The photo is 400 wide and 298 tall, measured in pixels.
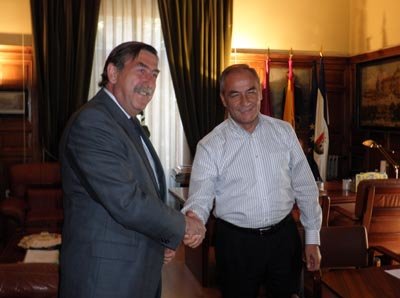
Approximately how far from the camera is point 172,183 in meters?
6.27

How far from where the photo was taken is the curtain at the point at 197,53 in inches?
237

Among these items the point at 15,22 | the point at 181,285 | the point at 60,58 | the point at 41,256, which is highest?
the point at 15,22

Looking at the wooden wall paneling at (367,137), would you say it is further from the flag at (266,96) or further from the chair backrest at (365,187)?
the chair backrest at (365,187)

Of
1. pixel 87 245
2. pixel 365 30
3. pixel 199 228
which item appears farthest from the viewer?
pixel 365 30

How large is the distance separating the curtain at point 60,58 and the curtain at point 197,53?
100 cm

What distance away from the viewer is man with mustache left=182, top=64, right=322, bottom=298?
2221 millimetres

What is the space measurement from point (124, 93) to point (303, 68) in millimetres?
5188

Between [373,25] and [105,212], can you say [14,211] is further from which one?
[373,25]

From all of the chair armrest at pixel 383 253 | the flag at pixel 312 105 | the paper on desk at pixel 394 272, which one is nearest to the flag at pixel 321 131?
the flag at pixel 312 105

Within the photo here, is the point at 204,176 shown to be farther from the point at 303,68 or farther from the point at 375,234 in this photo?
the point at 303,68

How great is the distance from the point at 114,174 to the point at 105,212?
0.46 feet

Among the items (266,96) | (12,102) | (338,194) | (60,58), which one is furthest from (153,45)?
(338,194)

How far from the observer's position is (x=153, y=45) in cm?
604

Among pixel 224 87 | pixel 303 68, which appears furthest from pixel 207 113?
pixel 224 87
